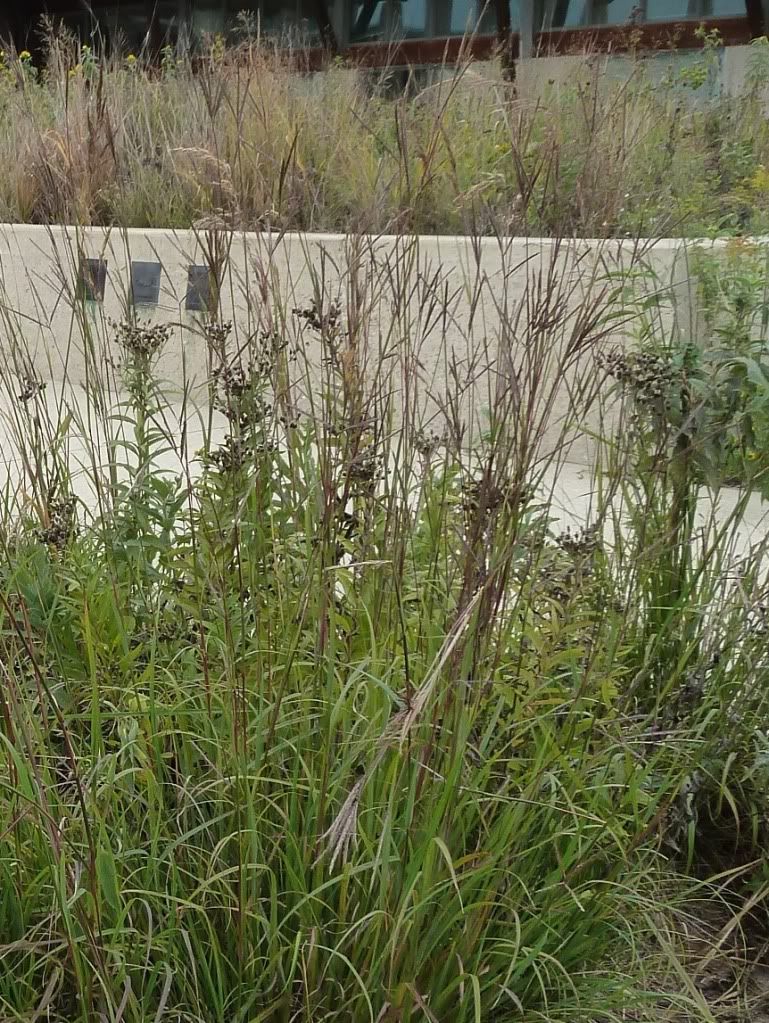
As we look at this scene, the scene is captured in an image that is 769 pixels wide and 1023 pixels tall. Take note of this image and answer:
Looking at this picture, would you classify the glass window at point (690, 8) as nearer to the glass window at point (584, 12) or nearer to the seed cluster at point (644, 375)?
the glass window at point (584, 12)

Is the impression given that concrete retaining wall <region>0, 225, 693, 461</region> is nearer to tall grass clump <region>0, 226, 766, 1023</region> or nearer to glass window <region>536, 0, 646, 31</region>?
tall grass clump <region>0, 226, 766, 1023</region>

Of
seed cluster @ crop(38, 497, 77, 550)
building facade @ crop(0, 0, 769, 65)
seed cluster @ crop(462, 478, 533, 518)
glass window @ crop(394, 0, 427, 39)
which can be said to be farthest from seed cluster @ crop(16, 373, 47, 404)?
glass window @ crop(394, 0, 427, 39)

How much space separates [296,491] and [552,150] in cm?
74

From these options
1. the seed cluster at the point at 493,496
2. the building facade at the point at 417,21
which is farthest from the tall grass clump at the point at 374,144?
the building facade at the point at 417,21

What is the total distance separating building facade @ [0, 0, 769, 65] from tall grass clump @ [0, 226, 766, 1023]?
932 centimetres

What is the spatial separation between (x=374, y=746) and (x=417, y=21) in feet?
45.6

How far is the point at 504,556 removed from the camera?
1180mm

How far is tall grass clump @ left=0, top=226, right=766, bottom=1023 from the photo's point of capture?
1.20m

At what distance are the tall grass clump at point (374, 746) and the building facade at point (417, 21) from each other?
932 cm

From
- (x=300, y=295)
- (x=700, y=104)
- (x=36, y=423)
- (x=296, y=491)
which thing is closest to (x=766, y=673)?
(x=296, y=491)

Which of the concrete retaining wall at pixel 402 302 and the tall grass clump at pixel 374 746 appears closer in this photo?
the tall grass clump at pixel 374 746

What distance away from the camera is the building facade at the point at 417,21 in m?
11.4

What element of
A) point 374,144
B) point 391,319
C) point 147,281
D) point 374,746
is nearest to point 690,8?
point 374,144

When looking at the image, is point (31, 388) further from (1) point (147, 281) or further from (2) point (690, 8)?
(2) point (690, 8)
